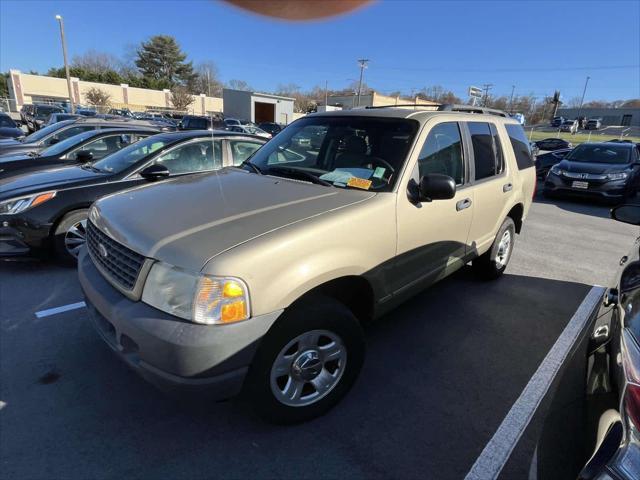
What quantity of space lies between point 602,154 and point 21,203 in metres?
13.0

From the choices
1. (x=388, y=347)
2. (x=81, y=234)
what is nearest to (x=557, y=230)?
(x=388, y=347)

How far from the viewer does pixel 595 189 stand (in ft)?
32.3

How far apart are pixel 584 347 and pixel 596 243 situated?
6209mm

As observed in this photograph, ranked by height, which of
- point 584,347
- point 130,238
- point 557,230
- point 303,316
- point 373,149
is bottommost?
point 557,230

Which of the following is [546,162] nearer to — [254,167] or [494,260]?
[494,260]

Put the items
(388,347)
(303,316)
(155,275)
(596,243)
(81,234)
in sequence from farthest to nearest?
(596,243) → (81,234) → (388,347) → (303,316) → (155,275)

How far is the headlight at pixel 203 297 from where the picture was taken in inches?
72.6

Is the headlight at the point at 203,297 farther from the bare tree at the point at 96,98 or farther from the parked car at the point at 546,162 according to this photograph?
the bare tree at the point at 96,98

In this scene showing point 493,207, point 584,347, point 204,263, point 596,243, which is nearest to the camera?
point 584,347

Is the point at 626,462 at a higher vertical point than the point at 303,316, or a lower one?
higher

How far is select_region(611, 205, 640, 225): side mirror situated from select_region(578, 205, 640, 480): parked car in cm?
91

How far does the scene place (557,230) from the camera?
7.51m

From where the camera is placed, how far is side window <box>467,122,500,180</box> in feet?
12.1

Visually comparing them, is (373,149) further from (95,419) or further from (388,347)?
(95,419)
